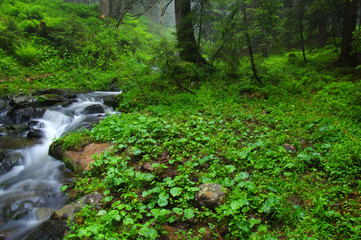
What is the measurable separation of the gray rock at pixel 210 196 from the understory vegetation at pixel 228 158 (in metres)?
0.08

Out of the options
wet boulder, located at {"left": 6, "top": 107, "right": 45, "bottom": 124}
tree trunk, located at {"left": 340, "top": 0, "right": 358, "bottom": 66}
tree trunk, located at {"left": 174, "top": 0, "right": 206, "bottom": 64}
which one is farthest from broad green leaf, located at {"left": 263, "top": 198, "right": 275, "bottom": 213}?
tree trunk, located at {"left": 340, "top": 0, "right": 358, "bottom": 66}

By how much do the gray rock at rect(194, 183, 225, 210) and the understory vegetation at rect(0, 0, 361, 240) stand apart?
8 centimetres

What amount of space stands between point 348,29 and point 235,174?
975 centimetres

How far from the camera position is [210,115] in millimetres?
6262

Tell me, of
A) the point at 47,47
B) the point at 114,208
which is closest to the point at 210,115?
the point at 114,208

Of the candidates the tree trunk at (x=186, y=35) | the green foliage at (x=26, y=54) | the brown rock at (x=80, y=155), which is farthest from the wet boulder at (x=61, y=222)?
the green foliage at (x=26, y=54)

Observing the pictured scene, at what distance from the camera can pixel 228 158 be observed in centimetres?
388

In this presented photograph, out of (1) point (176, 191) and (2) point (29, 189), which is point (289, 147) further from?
(2) point (29, 189)

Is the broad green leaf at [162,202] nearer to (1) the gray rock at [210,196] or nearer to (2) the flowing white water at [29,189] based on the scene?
(1) the gray rock at [210,196]

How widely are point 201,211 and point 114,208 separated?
125cm

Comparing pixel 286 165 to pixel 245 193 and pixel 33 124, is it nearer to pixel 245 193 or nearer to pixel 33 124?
pixel 245 193

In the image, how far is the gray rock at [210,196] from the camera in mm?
2797

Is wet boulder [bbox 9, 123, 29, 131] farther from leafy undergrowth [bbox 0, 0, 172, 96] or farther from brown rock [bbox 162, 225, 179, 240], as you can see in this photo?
brown rock [bbox 162, 225, 179, 240]

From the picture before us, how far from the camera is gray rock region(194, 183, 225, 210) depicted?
110 inches
